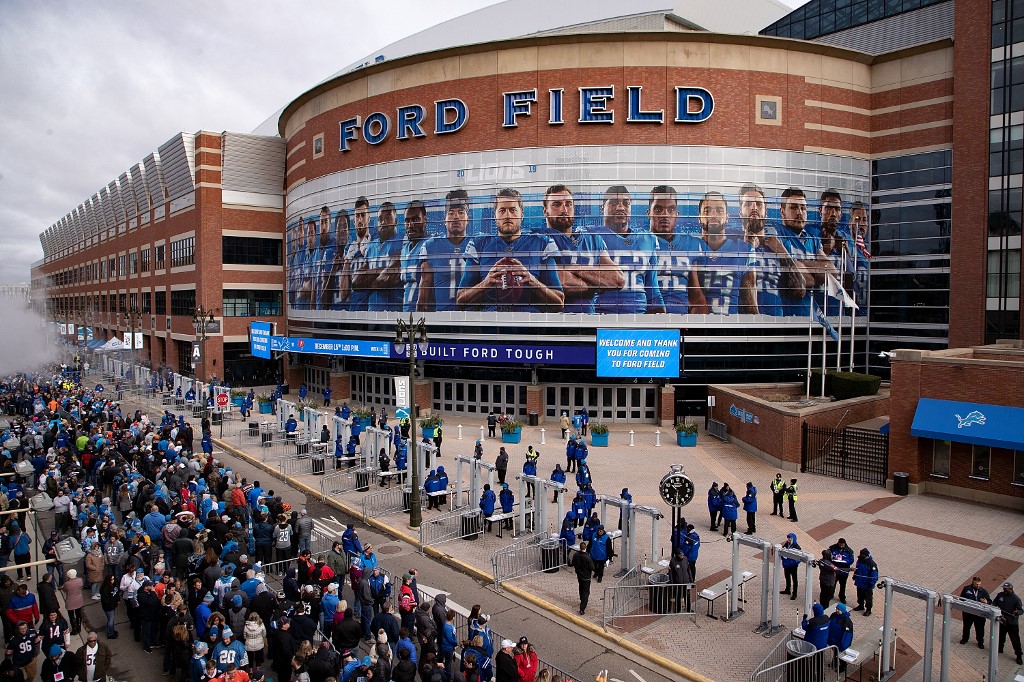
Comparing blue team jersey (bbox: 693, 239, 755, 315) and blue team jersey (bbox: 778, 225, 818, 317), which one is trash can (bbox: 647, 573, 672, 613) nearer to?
blue team jersey (bbox: 693, 239, 755, 315)

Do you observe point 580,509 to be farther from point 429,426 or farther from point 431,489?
point 429,426

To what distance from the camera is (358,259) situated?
4759cm

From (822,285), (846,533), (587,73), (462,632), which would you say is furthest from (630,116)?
(462,632)

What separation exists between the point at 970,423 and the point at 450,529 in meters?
18.2

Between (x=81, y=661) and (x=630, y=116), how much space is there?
37375 millimetres

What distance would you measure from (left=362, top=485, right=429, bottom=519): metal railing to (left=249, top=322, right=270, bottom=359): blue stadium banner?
32.9m

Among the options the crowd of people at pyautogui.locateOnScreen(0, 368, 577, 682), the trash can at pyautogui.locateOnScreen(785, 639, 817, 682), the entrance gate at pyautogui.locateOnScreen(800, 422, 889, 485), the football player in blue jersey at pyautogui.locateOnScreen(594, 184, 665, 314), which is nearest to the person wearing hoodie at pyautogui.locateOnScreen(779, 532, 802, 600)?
the trash can at pyautogui.locateOnScreen(785, 639, 817, 682)

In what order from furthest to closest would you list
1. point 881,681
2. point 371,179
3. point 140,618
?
1. point 371,179
2. point 140,618
3. point 881,681

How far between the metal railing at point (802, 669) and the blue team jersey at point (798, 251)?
31.5 metres

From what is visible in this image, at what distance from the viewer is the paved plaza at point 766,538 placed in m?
14.0

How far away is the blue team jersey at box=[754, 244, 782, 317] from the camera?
41156 mm

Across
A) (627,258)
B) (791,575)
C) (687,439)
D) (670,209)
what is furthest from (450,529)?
(670,209)

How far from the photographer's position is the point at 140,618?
1370cm

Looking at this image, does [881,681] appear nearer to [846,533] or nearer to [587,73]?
[846,533]
